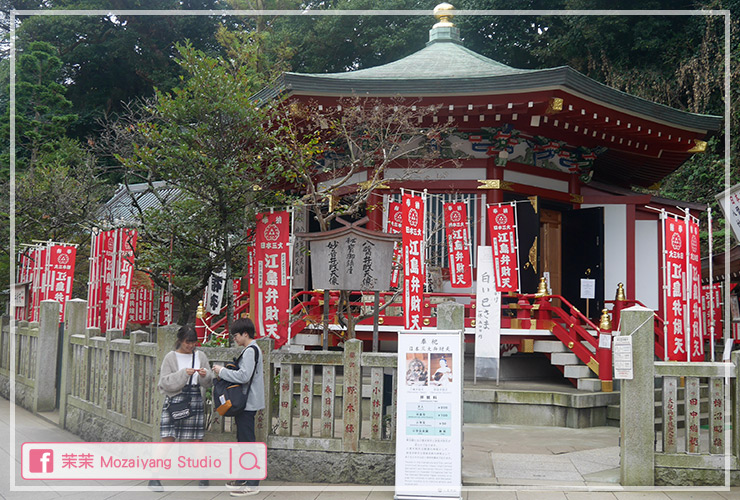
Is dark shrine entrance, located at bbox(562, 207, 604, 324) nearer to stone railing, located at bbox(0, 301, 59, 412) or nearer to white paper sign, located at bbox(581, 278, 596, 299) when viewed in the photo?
white paper sign, located at bbox(581, 278, 596, 299)

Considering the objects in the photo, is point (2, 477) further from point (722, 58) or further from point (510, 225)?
point (722, 58)

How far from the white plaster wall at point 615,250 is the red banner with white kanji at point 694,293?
2.12 meters

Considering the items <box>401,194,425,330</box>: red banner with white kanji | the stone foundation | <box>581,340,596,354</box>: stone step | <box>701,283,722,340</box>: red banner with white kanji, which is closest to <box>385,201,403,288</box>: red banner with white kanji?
<box>401,194,425,330</box>: red banner with white kanji

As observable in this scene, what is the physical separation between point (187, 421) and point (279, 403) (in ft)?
3.20

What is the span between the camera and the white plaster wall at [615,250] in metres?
13.6

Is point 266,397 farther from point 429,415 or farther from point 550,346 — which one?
point 550,346

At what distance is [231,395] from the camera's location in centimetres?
626

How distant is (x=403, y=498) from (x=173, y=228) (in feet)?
17.6

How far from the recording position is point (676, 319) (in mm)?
10773

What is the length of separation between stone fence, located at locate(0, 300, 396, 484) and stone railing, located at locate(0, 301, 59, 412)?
172cm

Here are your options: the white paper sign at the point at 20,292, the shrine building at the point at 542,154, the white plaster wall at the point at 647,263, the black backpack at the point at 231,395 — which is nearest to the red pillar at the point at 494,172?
the shrine building at the point at 542,154

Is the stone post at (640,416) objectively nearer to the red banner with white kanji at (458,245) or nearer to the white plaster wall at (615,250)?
the red banner with white kanji at (458,245)

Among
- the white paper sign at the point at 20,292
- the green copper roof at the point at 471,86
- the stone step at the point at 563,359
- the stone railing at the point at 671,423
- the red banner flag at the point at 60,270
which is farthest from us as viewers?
the white paper sign at the point at 20,292

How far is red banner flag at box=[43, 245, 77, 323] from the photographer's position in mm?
14516
